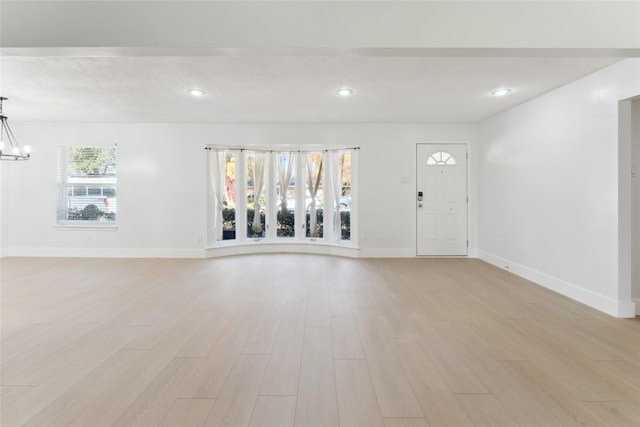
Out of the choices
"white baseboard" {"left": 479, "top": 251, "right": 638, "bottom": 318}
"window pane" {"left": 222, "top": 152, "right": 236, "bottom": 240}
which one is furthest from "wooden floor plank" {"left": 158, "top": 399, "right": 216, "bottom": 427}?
"window pane" {"left": 222, "top": 152, "right": 236, "bottom": 240}

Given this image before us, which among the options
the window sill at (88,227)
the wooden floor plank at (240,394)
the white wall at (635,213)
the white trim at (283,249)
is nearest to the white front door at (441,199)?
the white trim at (283,249)

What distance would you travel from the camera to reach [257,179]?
22.0ft

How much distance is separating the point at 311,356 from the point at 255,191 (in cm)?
465

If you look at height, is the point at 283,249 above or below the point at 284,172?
below

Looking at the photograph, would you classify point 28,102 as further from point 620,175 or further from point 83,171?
point 620,175

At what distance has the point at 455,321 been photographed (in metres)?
3.16

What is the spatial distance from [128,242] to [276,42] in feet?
18.2

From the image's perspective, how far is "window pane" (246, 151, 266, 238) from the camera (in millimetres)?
6691

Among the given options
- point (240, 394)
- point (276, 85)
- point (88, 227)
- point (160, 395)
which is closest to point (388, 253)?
point (276, 85)

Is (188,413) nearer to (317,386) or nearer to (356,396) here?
(317,386)

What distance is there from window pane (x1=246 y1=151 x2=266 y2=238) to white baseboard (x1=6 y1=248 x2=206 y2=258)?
3.61 feet

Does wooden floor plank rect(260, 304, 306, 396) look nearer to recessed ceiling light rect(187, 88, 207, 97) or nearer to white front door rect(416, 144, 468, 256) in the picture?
recessed ceiling light rect(187, 88, 207, 97)

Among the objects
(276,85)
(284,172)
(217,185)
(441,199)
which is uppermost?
(276,85)

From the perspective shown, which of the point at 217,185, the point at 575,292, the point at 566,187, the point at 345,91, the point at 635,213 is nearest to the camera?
the point at 635,213
